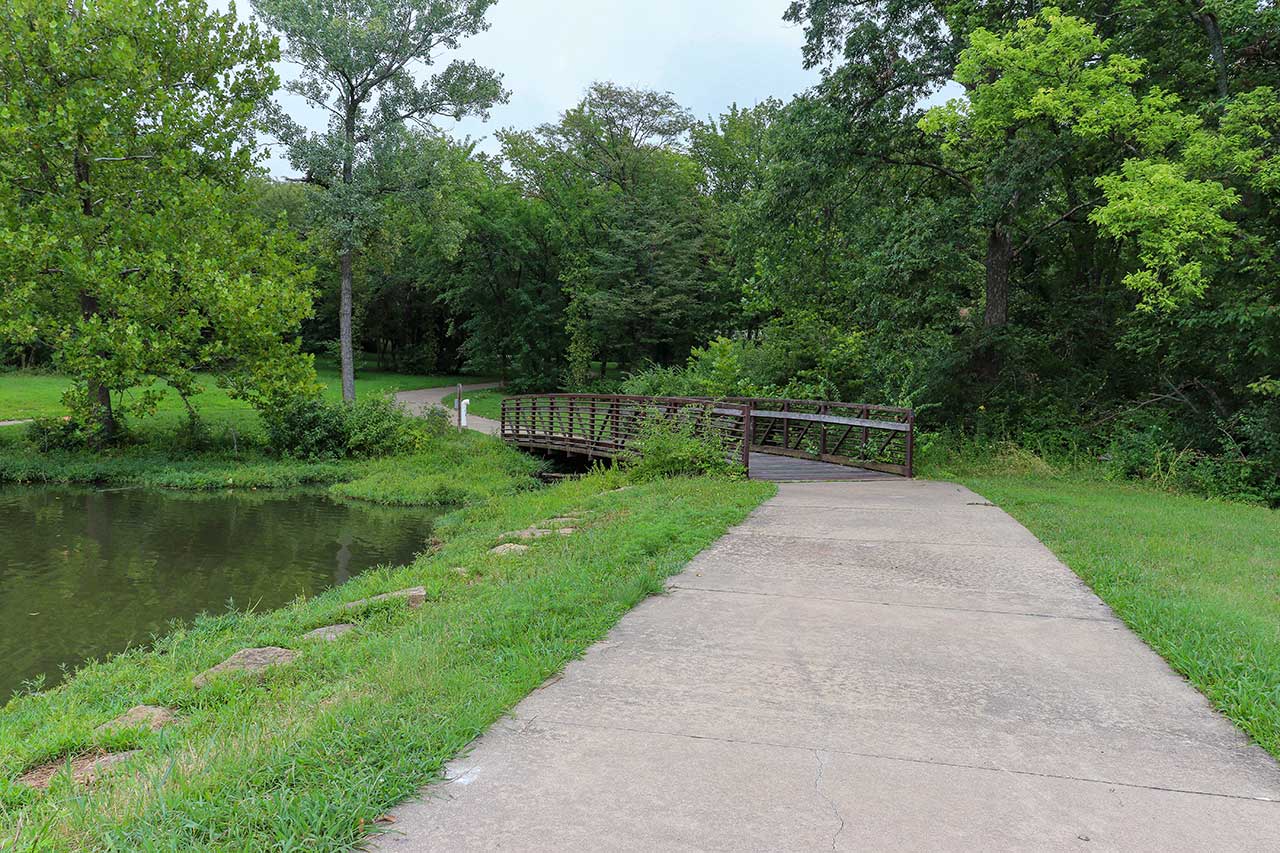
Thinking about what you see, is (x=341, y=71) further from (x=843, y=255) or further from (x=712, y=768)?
(x=712, y=768)

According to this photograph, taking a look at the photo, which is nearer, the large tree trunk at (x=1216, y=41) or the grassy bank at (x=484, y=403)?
the large tree trunk at (x=1216, y=41)

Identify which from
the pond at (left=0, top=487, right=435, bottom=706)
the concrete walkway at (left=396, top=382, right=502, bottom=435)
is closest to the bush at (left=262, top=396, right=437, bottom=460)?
the concrete walkway at (left=396, top=382, right=502, bottom=435)

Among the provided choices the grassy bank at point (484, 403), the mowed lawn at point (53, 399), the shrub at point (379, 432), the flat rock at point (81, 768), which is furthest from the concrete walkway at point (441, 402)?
the flat rock at point (81, 768)

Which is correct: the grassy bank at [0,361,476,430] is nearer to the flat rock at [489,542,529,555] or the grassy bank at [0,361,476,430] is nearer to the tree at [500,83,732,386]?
the tree at [500,83,732,386]

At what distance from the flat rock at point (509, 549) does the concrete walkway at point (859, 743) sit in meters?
3.01

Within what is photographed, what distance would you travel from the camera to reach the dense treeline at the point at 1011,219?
38.3ft

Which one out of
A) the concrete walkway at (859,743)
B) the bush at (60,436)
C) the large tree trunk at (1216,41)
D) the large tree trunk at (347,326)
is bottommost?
the bush at (60,436)

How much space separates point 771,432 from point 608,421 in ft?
13.2

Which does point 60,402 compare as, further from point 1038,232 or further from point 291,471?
point 1038,232

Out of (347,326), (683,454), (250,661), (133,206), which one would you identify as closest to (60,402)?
(133,206)

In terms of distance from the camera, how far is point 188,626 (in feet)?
24.1

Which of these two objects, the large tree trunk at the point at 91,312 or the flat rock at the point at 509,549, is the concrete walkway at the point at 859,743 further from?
the large tree trunk at the point at 91,312

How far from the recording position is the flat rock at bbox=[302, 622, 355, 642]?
18.5ft

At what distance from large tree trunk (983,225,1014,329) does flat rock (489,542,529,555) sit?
443 inches
